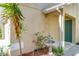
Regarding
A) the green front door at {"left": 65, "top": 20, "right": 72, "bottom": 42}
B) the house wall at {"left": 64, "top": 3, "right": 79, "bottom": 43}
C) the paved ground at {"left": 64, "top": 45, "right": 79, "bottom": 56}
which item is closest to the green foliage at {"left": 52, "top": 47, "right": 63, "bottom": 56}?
the paved ground at {"left": 64, "top": 45, "right": 79, "bottom": 56}

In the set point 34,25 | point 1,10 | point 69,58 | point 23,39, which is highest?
point 1,10

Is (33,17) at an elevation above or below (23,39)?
above

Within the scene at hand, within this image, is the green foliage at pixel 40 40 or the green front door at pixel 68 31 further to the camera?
the green front door at pixel 68 31

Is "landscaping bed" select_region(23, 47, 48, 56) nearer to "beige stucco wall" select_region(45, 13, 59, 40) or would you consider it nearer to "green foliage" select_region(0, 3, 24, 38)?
"beige stucco wall" select_region(45, 13, 59, 40)

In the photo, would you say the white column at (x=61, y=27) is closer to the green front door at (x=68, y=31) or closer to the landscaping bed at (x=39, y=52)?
the green front door at (x=68, y=31)

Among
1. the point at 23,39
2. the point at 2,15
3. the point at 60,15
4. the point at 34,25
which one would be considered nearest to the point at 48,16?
the point at 60,15

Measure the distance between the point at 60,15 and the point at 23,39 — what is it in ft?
5.15

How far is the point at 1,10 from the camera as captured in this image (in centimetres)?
493

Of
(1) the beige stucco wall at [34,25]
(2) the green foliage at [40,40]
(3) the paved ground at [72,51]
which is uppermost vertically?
(1) the beige stucco wall at [34,25]

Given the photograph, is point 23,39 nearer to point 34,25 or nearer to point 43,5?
point 34,25

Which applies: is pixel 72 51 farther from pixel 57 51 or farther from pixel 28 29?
pixel 28 29

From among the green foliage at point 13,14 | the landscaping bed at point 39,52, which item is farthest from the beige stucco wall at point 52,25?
the green foliage at point 13,14

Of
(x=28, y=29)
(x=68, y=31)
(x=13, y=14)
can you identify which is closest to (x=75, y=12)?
(x=68, y=31)

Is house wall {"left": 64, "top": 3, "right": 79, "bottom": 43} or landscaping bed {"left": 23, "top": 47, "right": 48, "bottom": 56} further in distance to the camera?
house wall {"left": 64, "top": 3, "right": 79, "bottom": 43}
